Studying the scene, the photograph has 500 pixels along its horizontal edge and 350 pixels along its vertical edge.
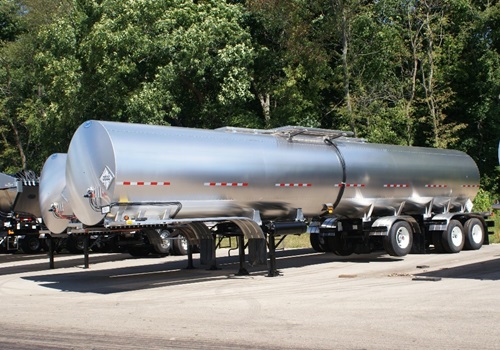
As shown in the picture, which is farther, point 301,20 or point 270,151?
point 301,20

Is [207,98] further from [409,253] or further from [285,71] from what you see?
[409,253]

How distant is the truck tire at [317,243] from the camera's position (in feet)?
80.9

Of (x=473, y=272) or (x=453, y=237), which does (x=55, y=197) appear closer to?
(x=473, y=272)

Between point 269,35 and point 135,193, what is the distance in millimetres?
26736

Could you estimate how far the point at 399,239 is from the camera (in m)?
20.9

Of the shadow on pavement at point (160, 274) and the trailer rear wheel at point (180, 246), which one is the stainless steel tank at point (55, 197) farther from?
the trailer rear wheel at point (180, 246)

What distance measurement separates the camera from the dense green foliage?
122 feet

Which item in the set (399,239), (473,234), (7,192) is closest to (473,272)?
(399,239)

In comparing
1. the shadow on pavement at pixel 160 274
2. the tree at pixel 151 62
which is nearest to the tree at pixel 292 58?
the tree at pixel 151 62

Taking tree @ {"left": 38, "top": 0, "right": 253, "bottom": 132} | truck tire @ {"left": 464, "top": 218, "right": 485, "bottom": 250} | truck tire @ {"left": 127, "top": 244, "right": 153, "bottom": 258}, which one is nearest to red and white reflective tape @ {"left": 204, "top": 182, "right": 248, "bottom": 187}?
truck tire @ {"left": 127, "top": 244, "right": 153, "bottom": 258}

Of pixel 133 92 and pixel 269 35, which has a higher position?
pixel 269 35

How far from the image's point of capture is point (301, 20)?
38.4 m

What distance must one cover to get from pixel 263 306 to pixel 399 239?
9.03 m

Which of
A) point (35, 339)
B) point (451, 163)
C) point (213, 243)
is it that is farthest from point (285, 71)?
point (35, 339)
